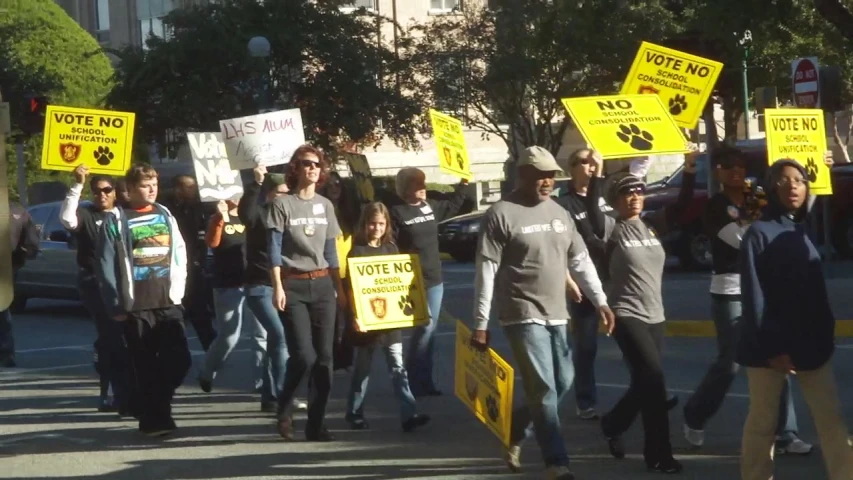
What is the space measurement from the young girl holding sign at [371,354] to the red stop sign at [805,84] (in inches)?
330

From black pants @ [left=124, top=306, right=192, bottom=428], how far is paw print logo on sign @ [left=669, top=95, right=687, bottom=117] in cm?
411

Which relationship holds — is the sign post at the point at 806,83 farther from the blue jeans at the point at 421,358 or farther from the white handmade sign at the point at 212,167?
the blue jeans at the point at 421,358

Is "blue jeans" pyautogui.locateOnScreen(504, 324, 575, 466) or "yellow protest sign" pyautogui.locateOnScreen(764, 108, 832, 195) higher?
"yellow protest sign" pyautogui.locateOnScreen(764, 108, 832, 195)

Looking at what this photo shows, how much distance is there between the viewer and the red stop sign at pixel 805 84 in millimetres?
16625

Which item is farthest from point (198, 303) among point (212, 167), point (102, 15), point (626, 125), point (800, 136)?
point (102, 15)

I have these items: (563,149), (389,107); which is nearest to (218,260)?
(389,107)

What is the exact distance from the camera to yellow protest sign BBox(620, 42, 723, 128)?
36.2 ft

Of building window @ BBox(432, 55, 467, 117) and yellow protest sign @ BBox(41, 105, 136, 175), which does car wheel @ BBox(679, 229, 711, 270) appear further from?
building window @ BBox(432, 55, 467, 117)

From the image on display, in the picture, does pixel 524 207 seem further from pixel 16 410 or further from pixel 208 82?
pixel 208 82

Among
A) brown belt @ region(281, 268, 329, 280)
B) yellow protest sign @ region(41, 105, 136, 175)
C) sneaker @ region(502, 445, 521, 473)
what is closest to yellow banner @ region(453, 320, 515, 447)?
sneaker @ region(502, 445, 521, 473)

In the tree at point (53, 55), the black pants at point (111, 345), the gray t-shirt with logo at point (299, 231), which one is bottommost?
the black pants at point (111, 345)

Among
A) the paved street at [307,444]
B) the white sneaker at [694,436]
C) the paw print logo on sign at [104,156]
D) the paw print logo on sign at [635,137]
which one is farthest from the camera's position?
the paw print logo on sign at [104,156]

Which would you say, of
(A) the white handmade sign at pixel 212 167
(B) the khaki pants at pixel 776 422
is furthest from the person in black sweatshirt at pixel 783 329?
(A) the white handmade sign at pixel 212 167

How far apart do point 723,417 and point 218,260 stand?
13.2 feet
